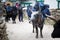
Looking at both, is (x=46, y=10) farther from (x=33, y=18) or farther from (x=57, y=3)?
(x=57, y=3)

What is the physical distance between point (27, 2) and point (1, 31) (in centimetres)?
2306

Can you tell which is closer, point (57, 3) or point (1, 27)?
point (1, 27)

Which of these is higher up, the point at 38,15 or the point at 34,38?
the point at 38,15

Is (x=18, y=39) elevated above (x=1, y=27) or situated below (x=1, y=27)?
below

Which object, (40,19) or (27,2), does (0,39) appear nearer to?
(40,19)

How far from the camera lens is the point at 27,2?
32.8 meters

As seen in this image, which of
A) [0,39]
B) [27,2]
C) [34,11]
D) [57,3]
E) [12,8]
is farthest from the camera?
[27,2]

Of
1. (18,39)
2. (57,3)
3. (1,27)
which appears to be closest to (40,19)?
(18,39)

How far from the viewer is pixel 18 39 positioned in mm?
14070

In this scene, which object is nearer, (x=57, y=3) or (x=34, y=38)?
(x=34, y=38)

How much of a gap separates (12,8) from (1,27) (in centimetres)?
1433

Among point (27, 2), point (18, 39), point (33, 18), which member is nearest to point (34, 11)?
point (33, 18)

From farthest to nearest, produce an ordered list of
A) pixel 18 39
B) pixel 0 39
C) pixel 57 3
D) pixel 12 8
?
pixel 57 3 → pixel 12 8 → pixel 18 39 → pixel 0 39

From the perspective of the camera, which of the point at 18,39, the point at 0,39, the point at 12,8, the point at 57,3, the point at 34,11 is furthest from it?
the point at 57,3
